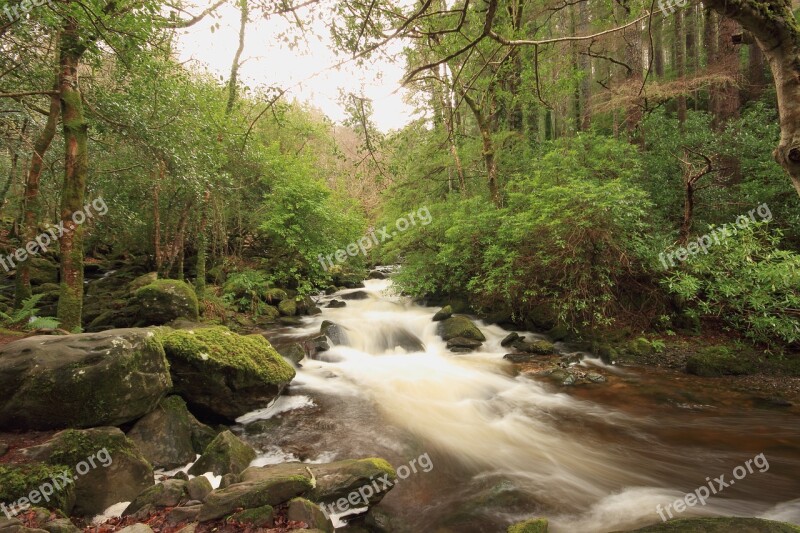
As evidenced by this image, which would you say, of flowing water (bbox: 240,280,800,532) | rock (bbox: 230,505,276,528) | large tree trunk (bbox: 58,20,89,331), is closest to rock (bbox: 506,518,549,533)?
flowing water (bbox: 240,280,800,532)

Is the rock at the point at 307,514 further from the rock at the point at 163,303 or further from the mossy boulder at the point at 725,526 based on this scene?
the rock at the point at 163,303

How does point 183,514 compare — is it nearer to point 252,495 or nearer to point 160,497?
point 160,497

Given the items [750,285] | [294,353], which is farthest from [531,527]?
[750,285]

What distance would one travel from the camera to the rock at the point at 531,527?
11.7 feet

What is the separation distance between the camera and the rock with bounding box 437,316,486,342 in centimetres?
1038

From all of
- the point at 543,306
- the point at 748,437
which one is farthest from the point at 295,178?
the point at 748,437

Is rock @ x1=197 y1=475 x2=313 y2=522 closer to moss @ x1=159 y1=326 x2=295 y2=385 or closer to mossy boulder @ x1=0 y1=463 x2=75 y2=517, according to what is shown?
mossy boulder @ x1=0 y1=463 x2=75 y2=517

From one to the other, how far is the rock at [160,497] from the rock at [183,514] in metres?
0.18

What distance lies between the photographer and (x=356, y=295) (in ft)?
55.5

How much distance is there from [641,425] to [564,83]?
5.59m

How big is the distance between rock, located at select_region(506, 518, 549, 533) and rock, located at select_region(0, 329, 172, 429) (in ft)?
14.9

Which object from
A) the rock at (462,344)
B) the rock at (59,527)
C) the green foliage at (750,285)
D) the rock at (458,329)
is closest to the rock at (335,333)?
the rock at (458,329)

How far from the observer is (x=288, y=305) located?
44.3 feet

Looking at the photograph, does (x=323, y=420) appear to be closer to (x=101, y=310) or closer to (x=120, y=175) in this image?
(x=101, y=310)
